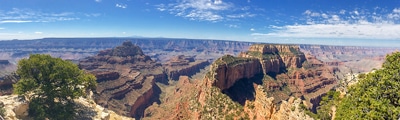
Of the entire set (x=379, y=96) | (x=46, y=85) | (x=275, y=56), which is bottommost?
(x=275, y=56)

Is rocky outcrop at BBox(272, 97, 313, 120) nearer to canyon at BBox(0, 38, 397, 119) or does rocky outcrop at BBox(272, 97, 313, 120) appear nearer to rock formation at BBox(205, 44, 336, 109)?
canyon at BBox(0, 38, 397, 119)

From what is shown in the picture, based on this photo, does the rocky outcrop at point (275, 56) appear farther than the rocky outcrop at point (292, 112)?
Yes

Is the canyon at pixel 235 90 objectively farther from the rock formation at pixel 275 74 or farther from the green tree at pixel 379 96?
the green tree at pixel 379 96

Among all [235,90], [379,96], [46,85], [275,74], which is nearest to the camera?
[379,96]

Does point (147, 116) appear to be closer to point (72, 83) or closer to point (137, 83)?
point (137, 83)

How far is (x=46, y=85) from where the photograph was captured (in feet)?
123

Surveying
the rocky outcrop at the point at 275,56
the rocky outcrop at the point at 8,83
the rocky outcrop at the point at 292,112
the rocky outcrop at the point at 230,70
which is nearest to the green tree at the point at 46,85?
the rocky outcrop at the point at 8,83

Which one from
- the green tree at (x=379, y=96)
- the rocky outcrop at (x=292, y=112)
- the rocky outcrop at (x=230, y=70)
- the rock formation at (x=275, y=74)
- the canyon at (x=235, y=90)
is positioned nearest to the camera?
the green tree at (x=379, y=96)

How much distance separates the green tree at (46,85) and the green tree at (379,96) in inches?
1459

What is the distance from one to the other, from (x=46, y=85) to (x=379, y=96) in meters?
42.0

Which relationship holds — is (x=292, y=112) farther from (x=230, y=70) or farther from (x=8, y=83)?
(x=230, y=70)

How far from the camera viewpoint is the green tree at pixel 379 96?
20500 millimetres

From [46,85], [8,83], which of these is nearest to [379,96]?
[46,85]

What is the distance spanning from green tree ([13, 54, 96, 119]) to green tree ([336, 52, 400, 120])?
122 feet
